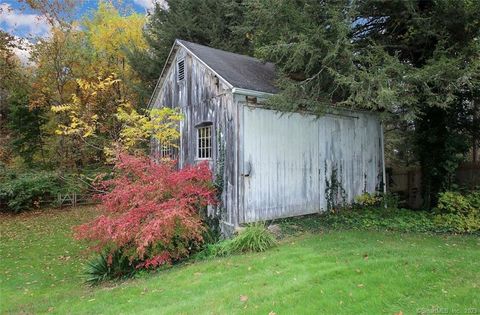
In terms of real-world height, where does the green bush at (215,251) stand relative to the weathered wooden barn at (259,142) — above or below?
below

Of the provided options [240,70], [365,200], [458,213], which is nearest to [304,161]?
[365,200]

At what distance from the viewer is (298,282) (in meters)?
5.14

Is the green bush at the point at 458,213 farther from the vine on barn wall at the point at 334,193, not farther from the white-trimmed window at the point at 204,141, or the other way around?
the white-trimmed window at the point at 204,141

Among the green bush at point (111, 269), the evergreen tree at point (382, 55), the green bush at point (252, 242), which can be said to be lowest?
the green bush at point (111, 269)

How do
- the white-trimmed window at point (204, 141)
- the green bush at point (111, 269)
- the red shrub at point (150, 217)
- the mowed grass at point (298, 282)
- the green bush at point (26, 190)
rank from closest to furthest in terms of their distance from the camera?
the mowed grass at point (298, 282), the red shrub at point (150, 217), the green bush at point (111, 269), the white-trimmed window at point (204, 141), the green bush at point (26, 190)

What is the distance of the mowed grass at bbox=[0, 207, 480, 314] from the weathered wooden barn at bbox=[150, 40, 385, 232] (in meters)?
1.63

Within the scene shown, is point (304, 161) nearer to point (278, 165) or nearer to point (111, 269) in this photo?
point (278, 165)

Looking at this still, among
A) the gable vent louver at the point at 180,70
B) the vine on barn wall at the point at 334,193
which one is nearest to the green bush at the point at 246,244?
the vine on barn wall at the point at 334,193

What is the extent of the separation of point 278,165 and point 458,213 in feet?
15.1

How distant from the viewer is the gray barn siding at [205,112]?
8750mm

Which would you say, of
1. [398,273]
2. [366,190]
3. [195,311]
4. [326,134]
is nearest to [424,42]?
[326,134]

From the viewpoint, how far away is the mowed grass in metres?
4.42

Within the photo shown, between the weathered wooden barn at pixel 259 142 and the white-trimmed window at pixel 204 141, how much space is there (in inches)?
1.1

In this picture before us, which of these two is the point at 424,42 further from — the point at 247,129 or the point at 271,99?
the point at 247,129
